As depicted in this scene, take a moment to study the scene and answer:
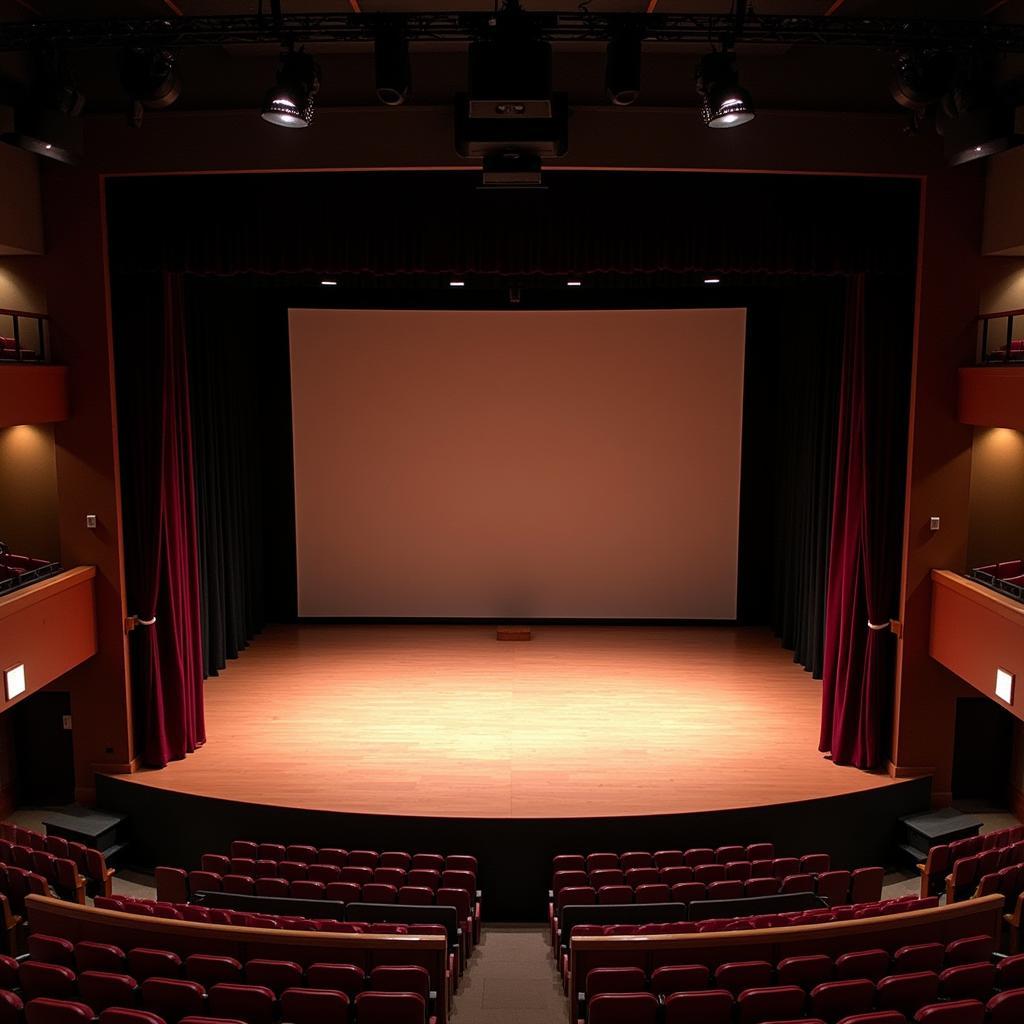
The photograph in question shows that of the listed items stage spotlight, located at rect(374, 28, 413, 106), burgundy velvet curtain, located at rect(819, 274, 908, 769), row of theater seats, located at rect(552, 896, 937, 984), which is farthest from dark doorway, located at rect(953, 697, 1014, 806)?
stage spotlight, located at rect(374, 28, 413, 106)

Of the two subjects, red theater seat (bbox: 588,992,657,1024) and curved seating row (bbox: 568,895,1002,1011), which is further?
curved seating row (bbox: 568,895,1002,1011)

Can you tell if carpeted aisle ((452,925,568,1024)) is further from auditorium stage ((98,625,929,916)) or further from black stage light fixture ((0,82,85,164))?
black stage light fixture ((0,82,85,164))

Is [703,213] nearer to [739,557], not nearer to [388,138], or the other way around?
[388,138]

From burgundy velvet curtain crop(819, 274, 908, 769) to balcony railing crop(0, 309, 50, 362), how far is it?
8170 millimetres

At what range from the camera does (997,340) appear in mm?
A: 10062

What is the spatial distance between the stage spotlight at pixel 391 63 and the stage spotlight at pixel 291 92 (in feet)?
1.64

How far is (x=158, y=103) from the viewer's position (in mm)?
7559

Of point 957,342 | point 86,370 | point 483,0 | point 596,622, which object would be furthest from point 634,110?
point 596,622

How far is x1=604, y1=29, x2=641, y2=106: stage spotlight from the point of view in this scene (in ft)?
22.9

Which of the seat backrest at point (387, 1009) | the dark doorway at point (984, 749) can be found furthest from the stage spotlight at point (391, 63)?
the dark doorway at point (984, 749)

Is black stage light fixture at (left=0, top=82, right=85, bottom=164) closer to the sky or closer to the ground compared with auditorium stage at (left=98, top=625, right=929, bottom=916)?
closer to the sky

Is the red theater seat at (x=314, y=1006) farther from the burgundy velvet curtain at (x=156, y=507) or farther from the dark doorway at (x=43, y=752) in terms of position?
the dark doorway at (x=43, y=752)

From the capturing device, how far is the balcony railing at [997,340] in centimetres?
963

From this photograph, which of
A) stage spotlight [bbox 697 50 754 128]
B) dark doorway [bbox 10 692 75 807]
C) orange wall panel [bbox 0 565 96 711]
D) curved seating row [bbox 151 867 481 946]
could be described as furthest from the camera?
dark doorway [bbox 10 692 75 807]
